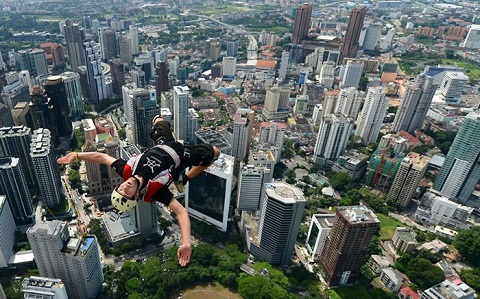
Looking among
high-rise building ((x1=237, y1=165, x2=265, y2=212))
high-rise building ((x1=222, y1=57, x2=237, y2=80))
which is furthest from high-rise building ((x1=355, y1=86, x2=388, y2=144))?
high-rise building ((x1=222, y1=57, x2=237, y2=80))

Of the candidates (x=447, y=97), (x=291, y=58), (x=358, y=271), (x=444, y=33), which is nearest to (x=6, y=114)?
(x=358, y=271)

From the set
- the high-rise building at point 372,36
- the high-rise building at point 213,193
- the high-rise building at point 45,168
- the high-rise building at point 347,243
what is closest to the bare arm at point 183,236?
the high-rise building at point 347,243

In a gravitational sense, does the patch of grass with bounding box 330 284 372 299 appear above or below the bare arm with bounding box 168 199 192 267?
below

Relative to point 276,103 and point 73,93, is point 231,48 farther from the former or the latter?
point 73,93

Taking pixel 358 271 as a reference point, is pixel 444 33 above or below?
above

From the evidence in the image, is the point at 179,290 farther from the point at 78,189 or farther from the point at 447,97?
the point at 447,97

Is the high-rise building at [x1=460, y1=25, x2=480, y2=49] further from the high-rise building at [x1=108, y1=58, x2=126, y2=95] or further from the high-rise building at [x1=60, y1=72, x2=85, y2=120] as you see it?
the high-rise building at [x1=60, y1=72, x2=85, y2=120]

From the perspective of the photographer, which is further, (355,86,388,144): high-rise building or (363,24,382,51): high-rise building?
(363,24,382,51): high-rise building
